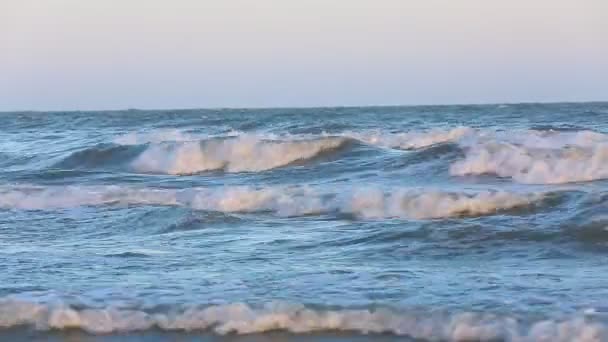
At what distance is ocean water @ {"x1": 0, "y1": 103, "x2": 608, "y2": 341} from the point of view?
197 inches

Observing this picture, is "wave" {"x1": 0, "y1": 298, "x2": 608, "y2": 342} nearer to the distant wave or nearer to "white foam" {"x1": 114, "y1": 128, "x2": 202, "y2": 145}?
the distant wave

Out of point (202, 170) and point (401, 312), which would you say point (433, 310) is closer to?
point (401, 312)

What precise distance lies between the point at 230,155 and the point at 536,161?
564cm

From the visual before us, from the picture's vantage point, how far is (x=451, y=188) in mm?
10469

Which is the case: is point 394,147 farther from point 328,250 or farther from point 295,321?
point 295,321

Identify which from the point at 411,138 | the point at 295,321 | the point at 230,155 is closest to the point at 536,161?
the point at 230,155

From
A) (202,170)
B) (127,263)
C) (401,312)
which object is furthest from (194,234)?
(202,170)

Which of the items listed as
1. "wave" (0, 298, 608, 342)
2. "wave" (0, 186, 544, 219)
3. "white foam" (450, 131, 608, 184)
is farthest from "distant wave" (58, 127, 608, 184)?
"wave" (0, 298, 608, 342)

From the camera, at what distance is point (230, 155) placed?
16.0 m

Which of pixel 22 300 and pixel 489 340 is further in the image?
pixel 22 300

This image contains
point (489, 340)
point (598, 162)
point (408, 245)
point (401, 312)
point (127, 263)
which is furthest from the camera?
point (598, 162)

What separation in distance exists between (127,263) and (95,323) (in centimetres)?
157

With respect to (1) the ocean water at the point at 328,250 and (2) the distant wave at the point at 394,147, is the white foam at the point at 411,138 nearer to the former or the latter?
(2) the distant wave at the point at 394,147

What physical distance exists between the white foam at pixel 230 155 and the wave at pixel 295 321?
9721 millimetres
